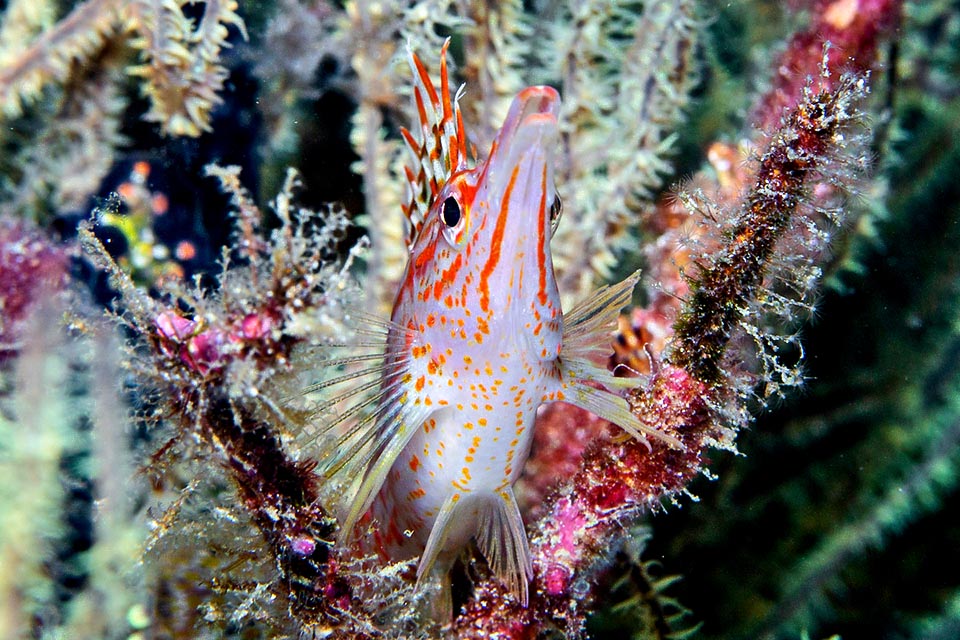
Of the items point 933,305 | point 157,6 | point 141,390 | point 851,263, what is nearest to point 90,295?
point 157,6

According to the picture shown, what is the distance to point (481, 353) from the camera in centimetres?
191

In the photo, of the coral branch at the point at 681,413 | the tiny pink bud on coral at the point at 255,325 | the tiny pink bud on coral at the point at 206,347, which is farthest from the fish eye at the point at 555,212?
the tiny pink bud on coral at the point at 206,347

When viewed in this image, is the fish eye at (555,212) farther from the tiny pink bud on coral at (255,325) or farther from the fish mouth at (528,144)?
the tiny pink bud on coral at (255,325)

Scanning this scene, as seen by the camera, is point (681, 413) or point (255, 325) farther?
point (681, 413)

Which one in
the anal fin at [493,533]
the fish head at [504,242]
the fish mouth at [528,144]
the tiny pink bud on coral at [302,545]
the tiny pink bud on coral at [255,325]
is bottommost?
the anal fin at [493,533]

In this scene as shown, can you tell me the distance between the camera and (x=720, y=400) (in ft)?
5.94

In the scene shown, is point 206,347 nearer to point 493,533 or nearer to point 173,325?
point 173,325

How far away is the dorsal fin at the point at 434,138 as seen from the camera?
7.16 ft

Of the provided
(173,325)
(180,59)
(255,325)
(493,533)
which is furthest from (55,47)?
(493,533)

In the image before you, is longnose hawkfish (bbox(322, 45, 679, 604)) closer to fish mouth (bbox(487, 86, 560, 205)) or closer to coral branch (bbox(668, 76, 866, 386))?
fish mouth (bbox(487, 86, 560, 205))

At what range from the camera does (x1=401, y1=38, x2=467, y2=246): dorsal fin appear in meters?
2.18

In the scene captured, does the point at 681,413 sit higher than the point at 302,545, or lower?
higher

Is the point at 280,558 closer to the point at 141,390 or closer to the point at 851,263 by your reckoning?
the point at 141,390

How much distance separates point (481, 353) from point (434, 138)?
0.94m
